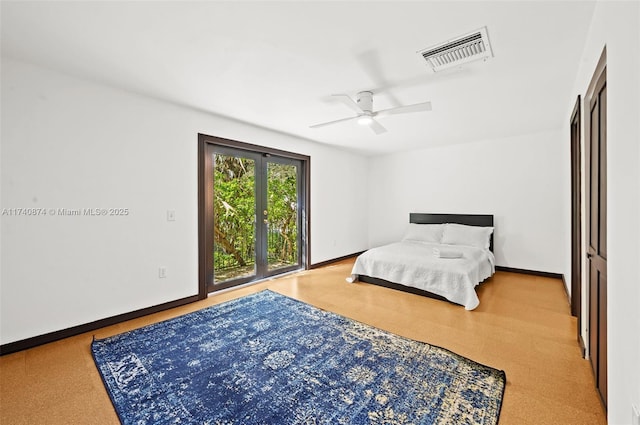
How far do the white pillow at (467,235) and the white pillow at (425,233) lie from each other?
11 cm

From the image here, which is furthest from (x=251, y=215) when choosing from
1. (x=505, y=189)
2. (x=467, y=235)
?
(x=505, y=189)

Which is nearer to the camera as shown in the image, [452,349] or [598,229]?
[598,229]

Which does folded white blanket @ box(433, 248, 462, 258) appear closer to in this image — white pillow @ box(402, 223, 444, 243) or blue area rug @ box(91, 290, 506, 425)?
white pillow @ box(402, 223, 444, 243)

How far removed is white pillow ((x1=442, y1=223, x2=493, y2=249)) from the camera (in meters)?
4.57

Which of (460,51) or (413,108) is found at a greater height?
(460,51)

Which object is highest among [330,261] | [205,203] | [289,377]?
[205,203]

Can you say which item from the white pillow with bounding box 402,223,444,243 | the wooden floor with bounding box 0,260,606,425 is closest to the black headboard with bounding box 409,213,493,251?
the white pillow with bounding box 402,223,444,243

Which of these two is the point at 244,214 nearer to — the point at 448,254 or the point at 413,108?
the point at 413,108

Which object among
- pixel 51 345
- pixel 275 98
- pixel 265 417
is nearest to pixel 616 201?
pixel 265 417

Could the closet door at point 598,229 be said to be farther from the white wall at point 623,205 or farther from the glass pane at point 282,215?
the glass pane at point 282,215

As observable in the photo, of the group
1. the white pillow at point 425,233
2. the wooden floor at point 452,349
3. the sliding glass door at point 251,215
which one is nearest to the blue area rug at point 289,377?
the wooden floor at point 452,349

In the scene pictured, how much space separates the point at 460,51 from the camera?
210 cm

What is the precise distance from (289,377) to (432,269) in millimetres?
2274

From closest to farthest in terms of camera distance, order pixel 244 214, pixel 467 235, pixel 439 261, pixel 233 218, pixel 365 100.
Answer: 1. pixel 365 100
2. pixel 439 261
3. pixel 233 218
4. pixel 244 214
5. pixel 467 235
